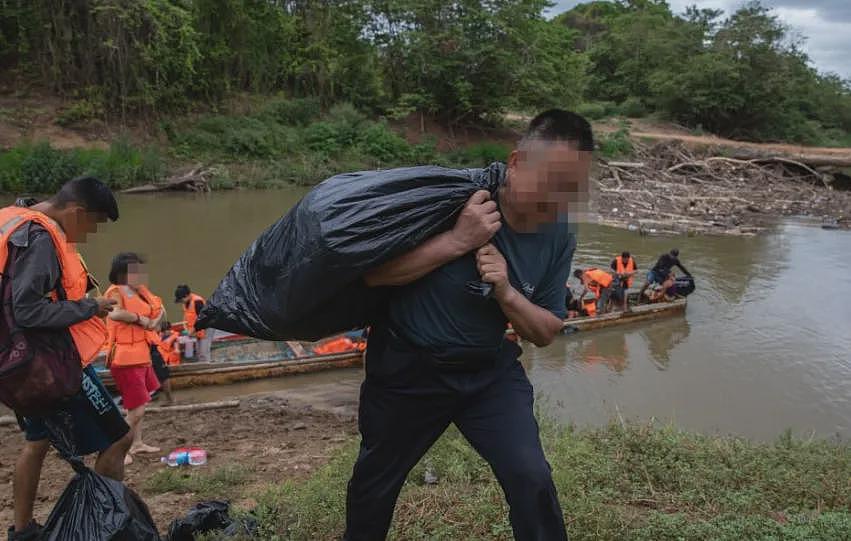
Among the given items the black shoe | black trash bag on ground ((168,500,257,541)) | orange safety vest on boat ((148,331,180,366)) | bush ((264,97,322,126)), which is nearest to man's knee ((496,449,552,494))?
black trash bag on ground ((168,500,257,541))

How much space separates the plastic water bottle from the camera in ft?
15.5

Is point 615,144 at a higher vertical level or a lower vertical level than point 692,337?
higher

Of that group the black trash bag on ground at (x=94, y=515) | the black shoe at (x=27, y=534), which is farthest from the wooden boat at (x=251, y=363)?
the black trash bag on ground at (x=94, y=515)

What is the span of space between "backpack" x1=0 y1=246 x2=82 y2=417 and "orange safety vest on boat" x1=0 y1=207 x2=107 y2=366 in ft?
0.29

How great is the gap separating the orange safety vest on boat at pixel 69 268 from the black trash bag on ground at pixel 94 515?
54 cm

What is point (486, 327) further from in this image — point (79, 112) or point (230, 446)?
point (79, 112)

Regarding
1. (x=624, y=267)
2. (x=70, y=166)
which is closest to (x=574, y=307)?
(x=624, y=267)

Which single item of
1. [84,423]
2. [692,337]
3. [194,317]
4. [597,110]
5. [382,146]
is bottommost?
[692,337]

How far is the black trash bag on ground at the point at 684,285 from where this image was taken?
11.7m

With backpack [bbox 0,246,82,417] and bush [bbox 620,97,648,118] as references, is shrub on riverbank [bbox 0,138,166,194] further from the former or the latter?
bush [bbox 620,97,648,118]

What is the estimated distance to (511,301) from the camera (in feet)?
6.66

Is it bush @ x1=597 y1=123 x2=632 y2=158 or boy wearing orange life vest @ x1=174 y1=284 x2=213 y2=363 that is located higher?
bush @ x1=597 y1=123 x2=632 y2=158

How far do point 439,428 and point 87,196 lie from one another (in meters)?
1.78

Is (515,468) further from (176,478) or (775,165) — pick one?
(775,165)
